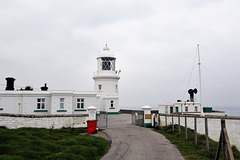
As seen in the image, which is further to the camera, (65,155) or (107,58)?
(107,58)

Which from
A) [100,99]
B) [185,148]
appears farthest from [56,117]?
[100,99]

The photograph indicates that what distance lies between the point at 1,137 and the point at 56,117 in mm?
7941

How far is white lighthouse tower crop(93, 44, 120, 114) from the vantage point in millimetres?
37925

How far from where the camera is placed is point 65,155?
8.18m

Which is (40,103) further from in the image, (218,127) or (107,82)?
(218,127)

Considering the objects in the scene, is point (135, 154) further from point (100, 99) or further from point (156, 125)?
point (100, 99)

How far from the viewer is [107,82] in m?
39.1

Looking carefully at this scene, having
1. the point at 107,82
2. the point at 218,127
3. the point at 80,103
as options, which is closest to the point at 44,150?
the point at 218,127

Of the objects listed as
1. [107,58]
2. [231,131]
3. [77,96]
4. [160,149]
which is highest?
[107,58]

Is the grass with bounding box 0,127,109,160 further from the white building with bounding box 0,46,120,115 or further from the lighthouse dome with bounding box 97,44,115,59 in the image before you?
the lighthouse dome with bounding box 97,44,115,59

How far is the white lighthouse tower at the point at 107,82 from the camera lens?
37925 millimetres

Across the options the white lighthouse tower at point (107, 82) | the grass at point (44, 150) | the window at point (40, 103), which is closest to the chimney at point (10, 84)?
the window at point (40, 103)

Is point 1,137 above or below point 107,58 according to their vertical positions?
below

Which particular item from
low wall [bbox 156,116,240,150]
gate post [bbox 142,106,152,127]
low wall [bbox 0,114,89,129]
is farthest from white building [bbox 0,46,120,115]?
low wall [bbox 156,116,240,150]
